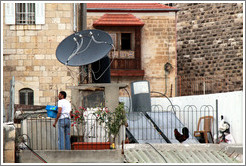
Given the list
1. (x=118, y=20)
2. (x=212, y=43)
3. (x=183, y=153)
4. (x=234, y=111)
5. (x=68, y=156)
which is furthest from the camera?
(x=212, y=43)

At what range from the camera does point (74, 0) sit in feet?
64.8

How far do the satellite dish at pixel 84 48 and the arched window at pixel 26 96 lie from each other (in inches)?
225

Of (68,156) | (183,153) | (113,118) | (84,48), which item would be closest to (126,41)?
(84,48)

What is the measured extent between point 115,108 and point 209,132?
4.43 metres

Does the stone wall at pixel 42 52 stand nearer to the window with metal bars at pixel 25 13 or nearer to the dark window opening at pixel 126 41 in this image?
the window with metal bars at pixel 25 13

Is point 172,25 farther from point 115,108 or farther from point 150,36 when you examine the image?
point 115,108

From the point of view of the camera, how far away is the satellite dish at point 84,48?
14.5 m

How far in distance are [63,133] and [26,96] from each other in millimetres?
7313

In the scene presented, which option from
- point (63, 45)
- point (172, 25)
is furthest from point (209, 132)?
point (172, 25)

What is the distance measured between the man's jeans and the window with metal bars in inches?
298

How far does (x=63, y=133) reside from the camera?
13.4 meters

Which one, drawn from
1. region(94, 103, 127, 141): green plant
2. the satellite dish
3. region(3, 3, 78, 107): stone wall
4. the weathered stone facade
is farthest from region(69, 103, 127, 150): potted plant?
the weathered stone facade

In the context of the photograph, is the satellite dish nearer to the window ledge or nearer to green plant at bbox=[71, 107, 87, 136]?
green plant at bbox=[71, 107, 87, 136]

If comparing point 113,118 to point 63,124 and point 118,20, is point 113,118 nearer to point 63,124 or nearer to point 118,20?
point 63,124
